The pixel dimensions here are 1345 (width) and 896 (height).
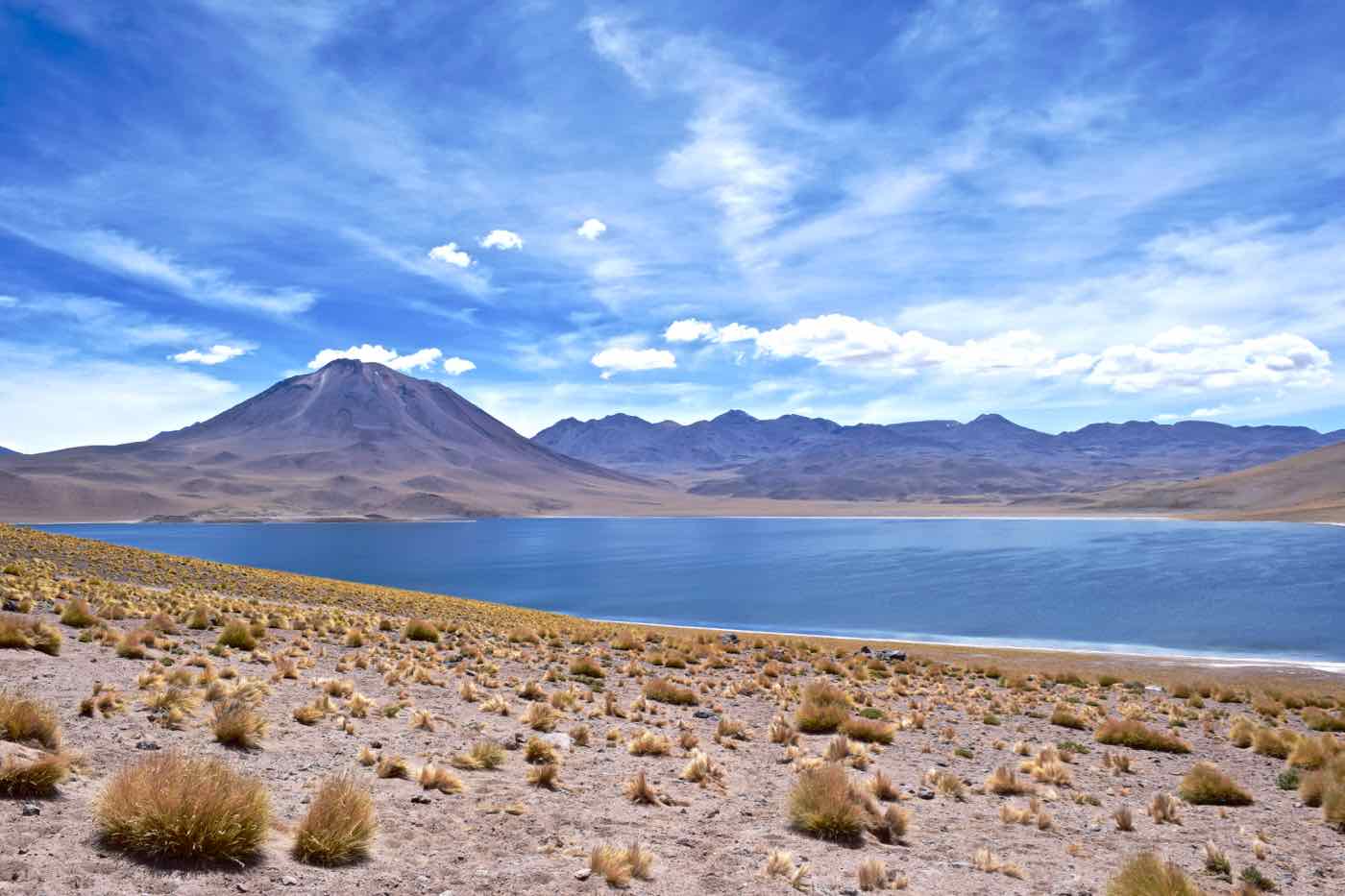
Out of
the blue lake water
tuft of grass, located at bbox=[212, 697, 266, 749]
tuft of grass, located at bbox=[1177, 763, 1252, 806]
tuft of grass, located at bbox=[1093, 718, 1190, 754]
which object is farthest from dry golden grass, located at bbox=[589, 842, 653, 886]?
the blue lake water

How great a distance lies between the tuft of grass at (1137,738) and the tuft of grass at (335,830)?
11.4 m

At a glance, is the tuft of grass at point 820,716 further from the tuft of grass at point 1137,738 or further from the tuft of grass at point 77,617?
the tuft of grass at point 77,617

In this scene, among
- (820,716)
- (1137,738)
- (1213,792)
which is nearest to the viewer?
(1213,792)

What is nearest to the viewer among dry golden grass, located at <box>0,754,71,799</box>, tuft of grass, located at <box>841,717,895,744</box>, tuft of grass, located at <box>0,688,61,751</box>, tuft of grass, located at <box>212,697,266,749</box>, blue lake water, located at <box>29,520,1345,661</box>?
dry golden grass, located at <box>0,754,71,799</box>

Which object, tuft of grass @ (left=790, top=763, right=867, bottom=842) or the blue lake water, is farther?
the blue lake water

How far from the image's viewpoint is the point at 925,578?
6500 cm

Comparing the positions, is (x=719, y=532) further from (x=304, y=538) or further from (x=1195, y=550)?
(x=1195, y=550)

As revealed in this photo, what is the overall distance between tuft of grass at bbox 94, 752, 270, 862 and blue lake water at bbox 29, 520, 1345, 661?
36473mm

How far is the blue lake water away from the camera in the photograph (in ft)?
134

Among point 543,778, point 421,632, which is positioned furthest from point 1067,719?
point 421,632

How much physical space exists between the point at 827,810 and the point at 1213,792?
17.7 ft

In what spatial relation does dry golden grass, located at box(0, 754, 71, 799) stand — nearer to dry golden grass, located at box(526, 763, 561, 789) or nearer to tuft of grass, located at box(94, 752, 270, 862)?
tuft of grass, located at box(94, 752, 270, 862)

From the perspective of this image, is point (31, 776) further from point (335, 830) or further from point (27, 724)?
point (335, 830)

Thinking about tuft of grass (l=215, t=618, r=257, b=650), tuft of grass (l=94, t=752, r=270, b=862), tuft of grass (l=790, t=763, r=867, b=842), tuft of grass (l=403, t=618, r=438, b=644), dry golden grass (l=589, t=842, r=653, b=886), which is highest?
tuft of grass (l=94, t=752, r=270, b=862)
